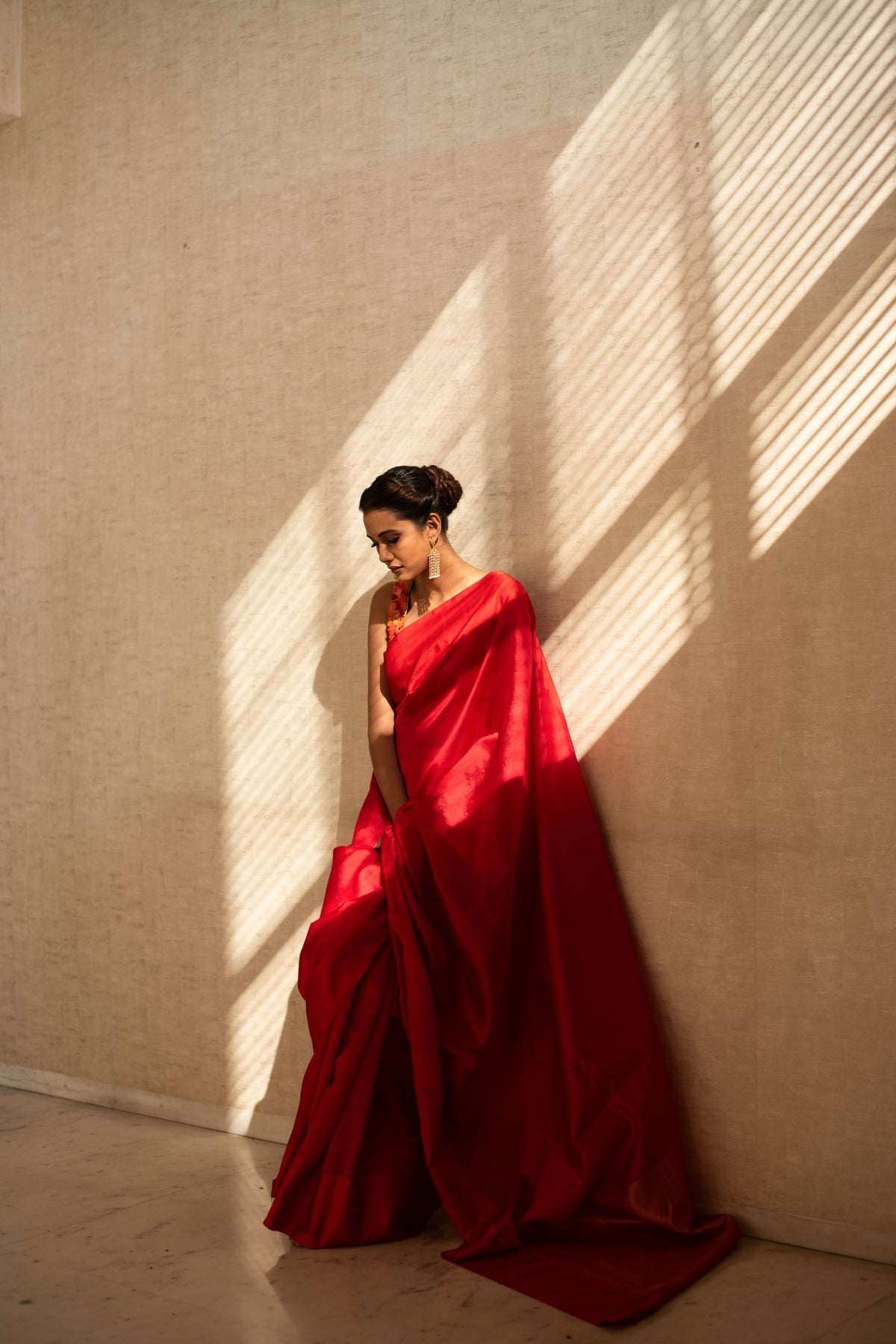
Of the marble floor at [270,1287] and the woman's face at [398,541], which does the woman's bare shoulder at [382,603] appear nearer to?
the woman's face at [398,541]

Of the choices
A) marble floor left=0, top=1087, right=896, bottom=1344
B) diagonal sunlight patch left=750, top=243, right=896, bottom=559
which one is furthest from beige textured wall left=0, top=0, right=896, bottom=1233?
marble floor left=0, top=1087, right=896, bottom=1344

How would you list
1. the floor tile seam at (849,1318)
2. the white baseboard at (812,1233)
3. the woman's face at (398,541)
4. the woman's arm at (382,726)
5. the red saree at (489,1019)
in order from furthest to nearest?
the woman's arm at (382,726), the woman's face at (398,541), the red saree at (489,1019), the white baseboard at (812,1233), the floor tile seam at (849,1318)

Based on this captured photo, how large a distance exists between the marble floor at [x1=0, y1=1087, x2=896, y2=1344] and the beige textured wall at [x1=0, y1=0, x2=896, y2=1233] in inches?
11.1

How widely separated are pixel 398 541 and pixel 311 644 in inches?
22.1

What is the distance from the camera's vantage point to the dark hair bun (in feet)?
9.69

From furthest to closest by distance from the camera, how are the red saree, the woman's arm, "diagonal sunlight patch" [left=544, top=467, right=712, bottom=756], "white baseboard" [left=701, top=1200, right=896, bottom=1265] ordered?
1. the woman's arm
2. "diagonal sunlight patch" [left=544, top=467, right=712, bottom=756]
3. the red saree
4. "white baseboard" [left=701, top=1200, right=896, bottom=1265]

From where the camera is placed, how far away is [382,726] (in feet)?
9.95

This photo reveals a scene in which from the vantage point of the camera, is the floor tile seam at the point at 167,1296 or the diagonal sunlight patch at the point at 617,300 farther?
the diagonal sunlight patch at the point at 617,300

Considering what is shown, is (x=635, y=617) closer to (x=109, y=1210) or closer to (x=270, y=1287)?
(x=270, y=1287)

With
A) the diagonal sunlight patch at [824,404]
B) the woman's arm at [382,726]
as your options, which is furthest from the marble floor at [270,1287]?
the diagonal sunlight patch at [824,404]

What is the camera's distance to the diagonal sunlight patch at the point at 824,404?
2.59m

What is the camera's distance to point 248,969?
3445 mm

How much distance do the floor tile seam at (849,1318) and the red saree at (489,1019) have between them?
31 cm

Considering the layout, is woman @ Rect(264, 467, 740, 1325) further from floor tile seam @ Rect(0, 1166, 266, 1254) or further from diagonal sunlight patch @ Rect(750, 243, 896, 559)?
diagonal sunlight patch @ Rect(750, 243, 896, 559)
